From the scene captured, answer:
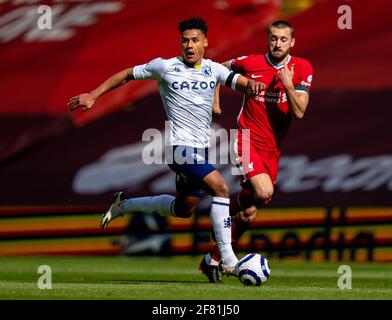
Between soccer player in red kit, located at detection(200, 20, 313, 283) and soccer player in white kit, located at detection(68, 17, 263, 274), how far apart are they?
58 cm

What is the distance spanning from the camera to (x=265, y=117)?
11203mm

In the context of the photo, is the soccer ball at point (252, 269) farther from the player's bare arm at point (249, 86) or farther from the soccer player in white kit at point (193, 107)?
the player's bare arm at point (249, 86)

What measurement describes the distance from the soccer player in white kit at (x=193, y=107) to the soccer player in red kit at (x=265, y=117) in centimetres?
58

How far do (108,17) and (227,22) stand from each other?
1857 millimetres

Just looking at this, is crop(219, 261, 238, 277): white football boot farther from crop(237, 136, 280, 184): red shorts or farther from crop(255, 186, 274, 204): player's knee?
crop(237, 136, 280, 184): red shorts

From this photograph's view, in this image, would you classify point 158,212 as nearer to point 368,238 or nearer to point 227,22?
point 368,238

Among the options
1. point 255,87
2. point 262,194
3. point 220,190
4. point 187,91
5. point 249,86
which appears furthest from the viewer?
point 262,194

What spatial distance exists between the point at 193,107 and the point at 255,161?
1.14 m

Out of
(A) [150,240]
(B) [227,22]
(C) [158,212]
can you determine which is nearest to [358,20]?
(B) [227,22]

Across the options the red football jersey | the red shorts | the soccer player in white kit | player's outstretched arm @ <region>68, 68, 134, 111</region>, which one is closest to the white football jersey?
the soccer player in white kit

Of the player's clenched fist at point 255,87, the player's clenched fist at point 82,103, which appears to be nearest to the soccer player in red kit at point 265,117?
the player's clenched fist at point 255,87

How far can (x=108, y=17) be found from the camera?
1691cm

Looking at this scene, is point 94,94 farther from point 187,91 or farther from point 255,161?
point 255,161

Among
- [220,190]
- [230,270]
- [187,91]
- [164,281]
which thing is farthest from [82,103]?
[164,281]
